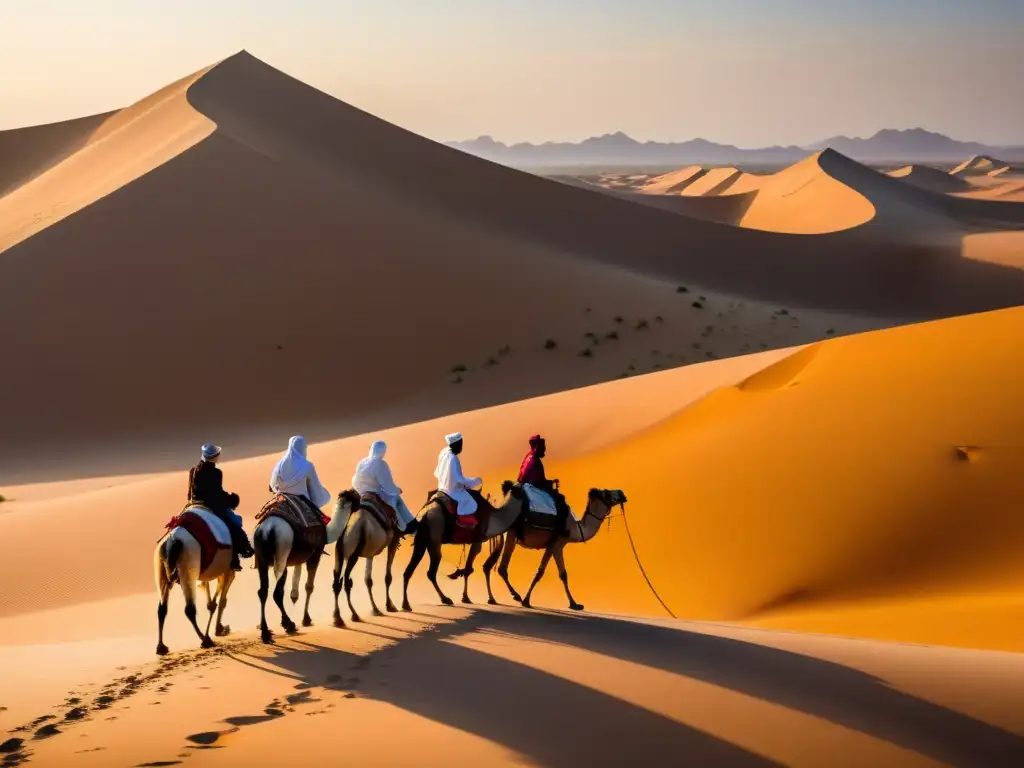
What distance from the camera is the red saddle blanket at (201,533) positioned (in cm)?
1054

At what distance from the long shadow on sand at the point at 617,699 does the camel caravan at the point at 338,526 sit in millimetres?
1132

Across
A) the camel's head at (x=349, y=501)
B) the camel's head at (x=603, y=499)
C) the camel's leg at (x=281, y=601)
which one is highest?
the camel's head at (x=349, y=501)

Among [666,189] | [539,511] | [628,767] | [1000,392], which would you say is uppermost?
[666,189]

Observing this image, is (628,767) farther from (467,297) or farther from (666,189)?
(666,189)

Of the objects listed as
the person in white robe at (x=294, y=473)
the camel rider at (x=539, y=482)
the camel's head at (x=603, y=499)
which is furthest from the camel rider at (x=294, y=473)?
the camel's head at (x=603, y=499)

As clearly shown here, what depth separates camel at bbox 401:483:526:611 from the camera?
12453 millimetres

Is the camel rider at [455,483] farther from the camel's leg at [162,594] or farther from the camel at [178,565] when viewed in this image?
the camel's leg at [162,594]

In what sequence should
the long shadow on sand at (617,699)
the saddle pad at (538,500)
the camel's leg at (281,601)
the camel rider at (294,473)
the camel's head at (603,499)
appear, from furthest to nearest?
1. the camel's head at (603,499)
2. the saddle pad at (538,500)
3. the camel rider at (294,473)
4. the camel's leg at (281,601)
5. the long shadow on sand at (617,699)

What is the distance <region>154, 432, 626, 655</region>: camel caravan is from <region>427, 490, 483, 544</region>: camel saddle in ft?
0.04

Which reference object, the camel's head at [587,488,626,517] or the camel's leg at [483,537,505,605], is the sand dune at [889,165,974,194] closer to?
the camel's head at [587,488,626,517]

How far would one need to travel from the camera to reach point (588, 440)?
65.0 ft

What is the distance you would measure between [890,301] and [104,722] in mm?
52049

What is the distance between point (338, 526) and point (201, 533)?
191 cm

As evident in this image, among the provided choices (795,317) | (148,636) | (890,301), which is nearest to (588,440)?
(148,636)
